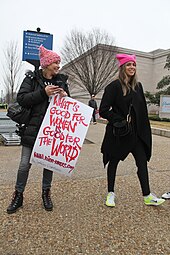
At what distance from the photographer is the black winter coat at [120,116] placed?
8.86 feet

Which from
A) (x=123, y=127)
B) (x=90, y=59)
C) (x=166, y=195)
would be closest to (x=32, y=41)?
(x=123, y=127)

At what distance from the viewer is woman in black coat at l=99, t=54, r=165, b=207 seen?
2.70 metres

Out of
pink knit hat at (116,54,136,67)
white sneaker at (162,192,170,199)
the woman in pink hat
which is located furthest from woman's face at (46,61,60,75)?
white sneaker at (162,192,170,199)

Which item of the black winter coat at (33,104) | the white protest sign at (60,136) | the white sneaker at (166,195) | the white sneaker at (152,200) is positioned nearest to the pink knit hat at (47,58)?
the black winter coat at (33,104)

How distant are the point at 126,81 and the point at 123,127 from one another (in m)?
0.54

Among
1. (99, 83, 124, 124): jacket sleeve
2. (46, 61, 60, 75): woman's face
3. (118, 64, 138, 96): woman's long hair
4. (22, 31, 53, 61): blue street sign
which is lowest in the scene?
(99, 83, 124, 124): jacket sleeve

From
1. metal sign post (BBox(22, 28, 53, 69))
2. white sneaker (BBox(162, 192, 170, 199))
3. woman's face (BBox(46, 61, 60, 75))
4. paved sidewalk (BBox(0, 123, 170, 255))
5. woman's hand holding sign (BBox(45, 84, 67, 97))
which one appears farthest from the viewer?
metal sign post (BBox(22, 28, 53, 69))

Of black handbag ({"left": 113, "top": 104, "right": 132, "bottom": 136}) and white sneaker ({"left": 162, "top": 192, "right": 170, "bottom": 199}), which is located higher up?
black handbag ({"left": 113, "top": 104, "right": 132, "bottom": 136})

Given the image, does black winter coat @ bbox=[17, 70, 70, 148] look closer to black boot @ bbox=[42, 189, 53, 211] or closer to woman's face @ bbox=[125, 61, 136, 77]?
black boot @ bbox=[42, 189, 53, 211]

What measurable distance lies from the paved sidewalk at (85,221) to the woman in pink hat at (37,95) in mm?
256

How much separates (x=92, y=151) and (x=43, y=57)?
3.92 m

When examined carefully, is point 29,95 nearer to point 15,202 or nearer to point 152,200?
point 15,202

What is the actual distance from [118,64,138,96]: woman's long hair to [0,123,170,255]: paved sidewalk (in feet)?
4.56

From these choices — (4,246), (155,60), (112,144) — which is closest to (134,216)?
(112,144)
